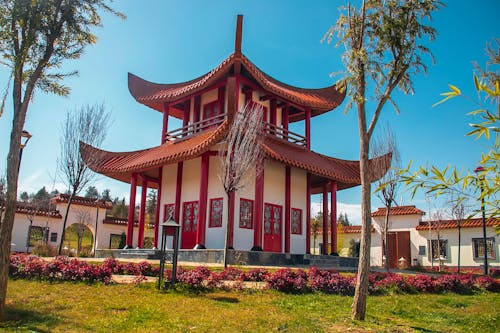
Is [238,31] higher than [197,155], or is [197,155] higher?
[238,31]

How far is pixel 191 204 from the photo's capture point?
1415 cm

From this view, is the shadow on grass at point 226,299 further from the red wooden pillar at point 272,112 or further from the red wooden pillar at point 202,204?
the red wooden pillar at point 272,112

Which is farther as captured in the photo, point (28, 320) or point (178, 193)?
point (178, 193)

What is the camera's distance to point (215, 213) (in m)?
13.4

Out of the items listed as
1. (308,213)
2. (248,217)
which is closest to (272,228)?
(248,217)

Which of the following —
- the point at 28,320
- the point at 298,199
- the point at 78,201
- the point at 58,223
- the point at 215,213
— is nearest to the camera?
the point at 28,320

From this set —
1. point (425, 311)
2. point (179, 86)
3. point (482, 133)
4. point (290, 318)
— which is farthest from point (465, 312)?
point (179, 86)

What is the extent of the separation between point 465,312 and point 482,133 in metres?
5.90

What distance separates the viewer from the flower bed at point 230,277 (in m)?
7.52

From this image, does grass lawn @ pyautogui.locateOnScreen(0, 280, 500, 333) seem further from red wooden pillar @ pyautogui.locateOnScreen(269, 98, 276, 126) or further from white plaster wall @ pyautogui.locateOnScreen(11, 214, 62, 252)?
white plaster wall @ pyautogui.locateOnScreen(11, 214, 62, 252)

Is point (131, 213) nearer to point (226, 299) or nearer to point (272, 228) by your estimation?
point (272, 228)

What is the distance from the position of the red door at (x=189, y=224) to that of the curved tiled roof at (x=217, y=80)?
393 cm

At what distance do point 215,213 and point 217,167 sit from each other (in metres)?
1.48

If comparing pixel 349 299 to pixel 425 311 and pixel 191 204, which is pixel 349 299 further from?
pixel 191 204
